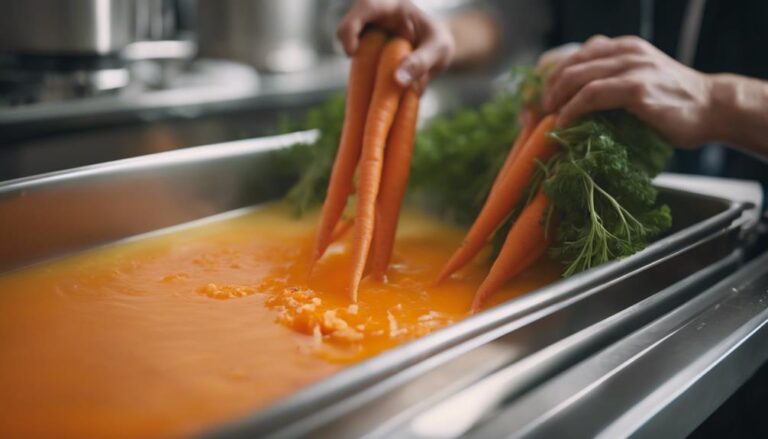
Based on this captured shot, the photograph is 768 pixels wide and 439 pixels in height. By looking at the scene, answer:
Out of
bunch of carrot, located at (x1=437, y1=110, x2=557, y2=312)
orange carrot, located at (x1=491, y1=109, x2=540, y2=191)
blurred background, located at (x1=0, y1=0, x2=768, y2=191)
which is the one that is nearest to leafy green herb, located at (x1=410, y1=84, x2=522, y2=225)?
orange carrot, located at (x1=491, y1=109, x2=540, y2=191)

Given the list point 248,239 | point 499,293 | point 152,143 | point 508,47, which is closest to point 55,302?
point 248,239

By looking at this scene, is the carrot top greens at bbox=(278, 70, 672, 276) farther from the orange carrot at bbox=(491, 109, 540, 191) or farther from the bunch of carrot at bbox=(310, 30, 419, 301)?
the bunch of carrot at bbox=(310, 30, 419, 301)

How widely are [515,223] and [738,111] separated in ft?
1.50

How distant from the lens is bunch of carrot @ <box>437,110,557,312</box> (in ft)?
3.66

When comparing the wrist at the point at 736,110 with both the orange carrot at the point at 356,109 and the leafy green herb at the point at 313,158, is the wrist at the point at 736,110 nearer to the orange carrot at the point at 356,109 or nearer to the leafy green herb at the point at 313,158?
the orange carrot at the point at 356,109

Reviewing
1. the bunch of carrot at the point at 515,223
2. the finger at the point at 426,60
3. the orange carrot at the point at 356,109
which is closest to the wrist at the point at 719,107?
the bunch of carrot at the point at 515,223

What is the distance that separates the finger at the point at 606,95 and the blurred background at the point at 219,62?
0.96 meters

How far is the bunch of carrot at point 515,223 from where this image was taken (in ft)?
3.66

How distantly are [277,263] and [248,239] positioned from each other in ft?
0.50

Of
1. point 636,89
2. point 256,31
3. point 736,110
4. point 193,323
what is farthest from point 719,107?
point 256,31

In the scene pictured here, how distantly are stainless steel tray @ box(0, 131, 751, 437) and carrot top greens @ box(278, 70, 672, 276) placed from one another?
0.07 metres

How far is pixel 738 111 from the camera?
1226 mm

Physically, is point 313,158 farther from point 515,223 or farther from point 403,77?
point 515,223

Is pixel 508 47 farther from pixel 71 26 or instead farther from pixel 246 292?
pixel 246 292
